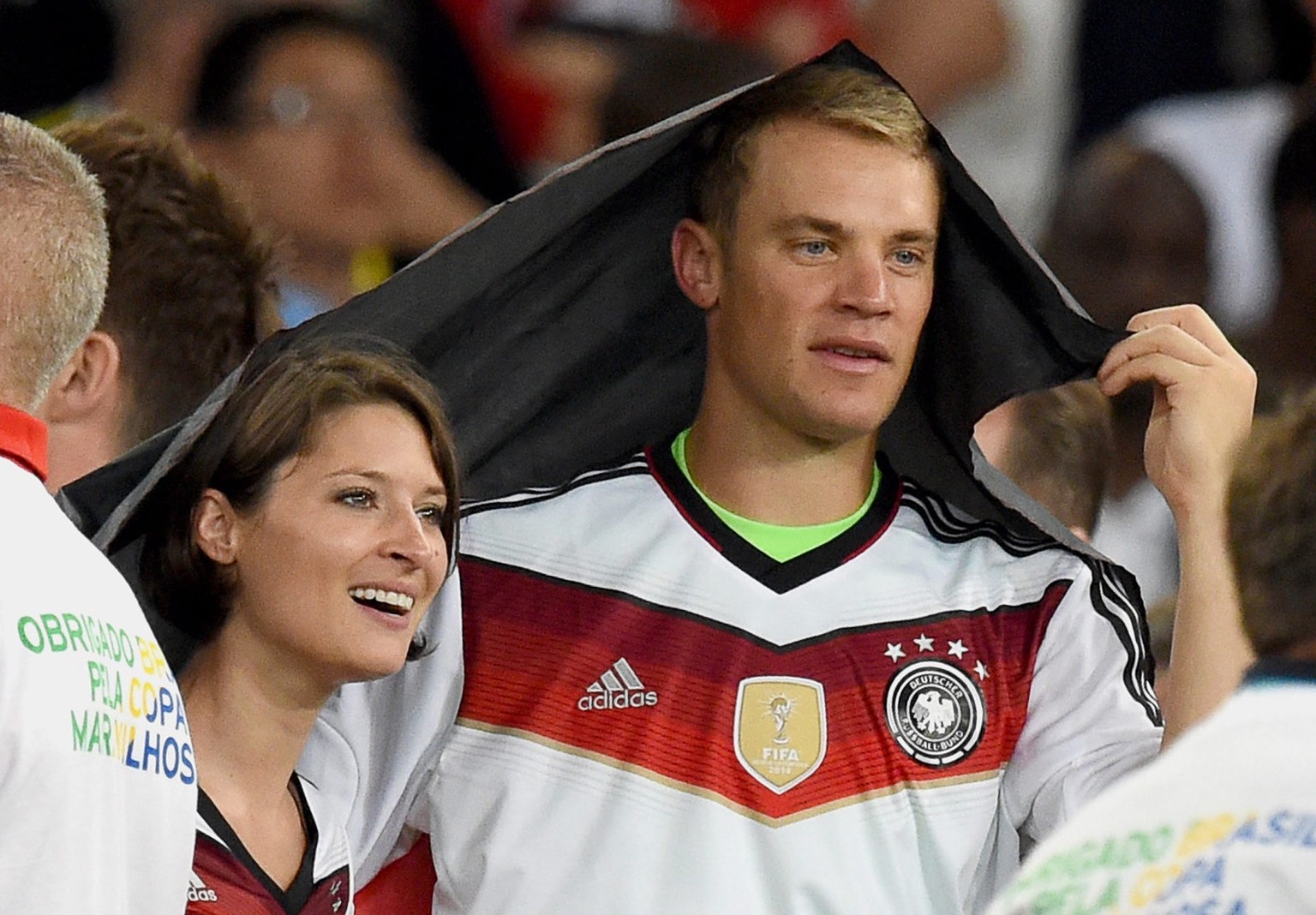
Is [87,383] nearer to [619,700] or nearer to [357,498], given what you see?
[357,498]

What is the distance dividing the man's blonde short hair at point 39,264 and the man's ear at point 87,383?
92 cm

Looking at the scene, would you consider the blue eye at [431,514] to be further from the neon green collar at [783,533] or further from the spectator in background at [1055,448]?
the spectator in background at [1055,448]

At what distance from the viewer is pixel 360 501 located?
4410mm

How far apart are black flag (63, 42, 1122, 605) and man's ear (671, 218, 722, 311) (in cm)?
6

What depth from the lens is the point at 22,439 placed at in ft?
11.9

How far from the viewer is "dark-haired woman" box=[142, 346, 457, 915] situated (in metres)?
4.33

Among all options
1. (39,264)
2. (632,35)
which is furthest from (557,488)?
(632,35)

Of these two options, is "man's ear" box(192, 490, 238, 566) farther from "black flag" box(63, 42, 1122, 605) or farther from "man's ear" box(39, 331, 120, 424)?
"man's ear" box(39, 331, 120, 424)

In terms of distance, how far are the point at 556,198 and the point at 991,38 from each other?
15.6 ft

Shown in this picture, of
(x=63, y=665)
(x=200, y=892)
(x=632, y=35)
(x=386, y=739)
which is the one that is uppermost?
(x=632, y=35)

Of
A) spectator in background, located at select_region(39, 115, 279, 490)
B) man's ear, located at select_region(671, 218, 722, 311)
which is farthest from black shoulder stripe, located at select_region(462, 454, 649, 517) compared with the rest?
spectator in background, located at select_region(39, 115, 279, 490)

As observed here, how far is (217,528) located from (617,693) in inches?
27.8

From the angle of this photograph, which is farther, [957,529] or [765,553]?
[957,529]

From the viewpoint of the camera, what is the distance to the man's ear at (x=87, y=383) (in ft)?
15.7
